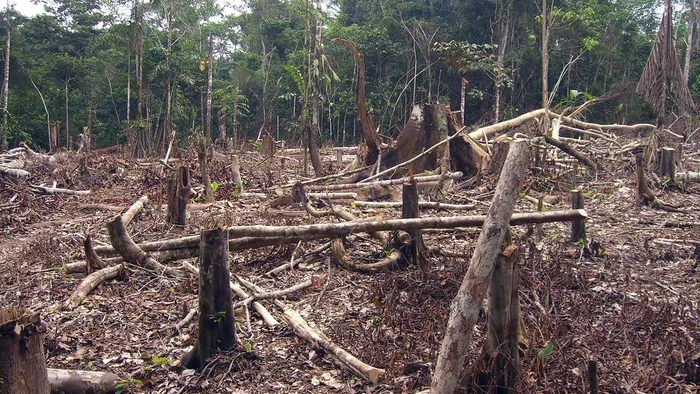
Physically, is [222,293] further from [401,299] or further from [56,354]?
[401,299]

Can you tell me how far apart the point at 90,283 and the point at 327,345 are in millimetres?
2481

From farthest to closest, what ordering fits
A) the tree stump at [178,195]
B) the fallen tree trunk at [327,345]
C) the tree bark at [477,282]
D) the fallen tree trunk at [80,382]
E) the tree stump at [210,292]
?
1. the tree stump at [178,195]
2. the tree stump at [210,292]
3. the fallen tree trunk at [327,345]
4. the fallen tree trunk at [80,382]
5. the tree bark at [477,282]

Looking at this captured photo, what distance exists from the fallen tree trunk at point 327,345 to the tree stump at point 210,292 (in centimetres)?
67

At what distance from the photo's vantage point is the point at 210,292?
3352 millimetres

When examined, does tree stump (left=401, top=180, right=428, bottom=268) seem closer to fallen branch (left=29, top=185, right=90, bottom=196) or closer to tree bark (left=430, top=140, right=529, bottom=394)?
tree bark (left=430, top=140, right=529, bottom=394)

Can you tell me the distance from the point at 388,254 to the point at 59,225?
18.1 ft

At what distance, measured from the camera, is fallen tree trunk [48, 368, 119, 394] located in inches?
118

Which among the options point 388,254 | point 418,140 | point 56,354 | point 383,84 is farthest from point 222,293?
point 383,84

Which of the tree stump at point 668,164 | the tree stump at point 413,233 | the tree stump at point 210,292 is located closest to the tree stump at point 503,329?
the tree stump at point 210,292

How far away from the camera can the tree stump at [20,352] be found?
2.25 meters

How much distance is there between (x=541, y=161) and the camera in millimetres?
9672

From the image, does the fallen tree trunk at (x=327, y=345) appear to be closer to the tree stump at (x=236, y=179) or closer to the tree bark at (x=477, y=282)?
the tree bark at (x=477, y=282)

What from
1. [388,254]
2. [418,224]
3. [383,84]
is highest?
[383,84]

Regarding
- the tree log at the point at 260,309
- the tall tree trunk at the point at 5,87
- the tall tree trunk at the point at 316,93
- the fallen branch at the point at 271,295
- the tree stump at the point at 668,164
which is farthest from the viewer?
the tall tree trunk at the point at 5,87
